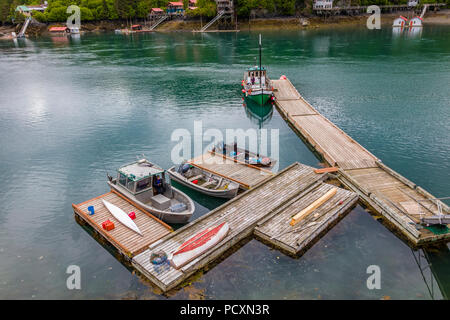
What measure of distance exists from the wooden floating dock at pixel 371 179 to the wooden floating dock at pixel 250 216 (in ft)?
7.52

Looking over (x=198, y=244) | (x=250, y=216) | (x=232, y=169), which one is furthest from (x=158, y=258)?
(x=232, y=169)

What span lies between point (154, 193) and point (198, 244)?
830 cm

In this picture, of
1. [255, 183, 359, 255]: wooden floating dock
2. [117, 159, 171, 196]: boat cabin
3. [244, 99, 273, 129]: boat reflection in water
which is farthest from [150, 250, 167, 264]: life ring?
[244, 99, 273, 129]: boat reflection in water

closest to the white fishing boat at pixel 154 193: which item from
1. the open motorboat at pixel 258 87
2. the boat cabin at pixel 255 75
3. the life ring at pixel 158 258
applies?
the life ring at pixel 158 258

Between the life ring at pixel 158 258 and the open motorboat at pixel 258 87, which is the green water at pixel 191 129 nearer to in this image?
the life ring at pixel 158 258

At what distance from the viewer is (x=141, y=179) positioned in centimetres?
2659

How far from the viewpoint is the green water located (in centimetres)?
2067

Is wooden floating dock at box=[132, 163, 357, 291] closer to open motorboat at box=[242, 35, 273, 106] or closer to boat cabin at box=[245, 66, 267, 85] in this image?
open motorboat at box=[242, 35, 273, 106]

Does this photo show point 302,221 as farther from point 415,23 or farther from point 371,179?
point 415,23

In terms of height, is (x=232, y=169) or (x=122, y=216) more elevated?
(x=232, y=169)

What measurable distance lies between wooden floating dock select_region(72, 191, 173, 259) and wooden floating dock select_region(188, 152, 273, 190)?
930cm

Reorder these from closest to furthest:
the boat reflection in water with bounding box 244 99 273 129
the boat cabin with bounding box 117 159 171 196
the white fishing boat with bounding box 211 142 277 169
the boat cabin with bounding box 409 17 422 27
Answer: the boat cabin with bounding box 117 159 171 196 → the white fishing boat with bounding box 211 142 277 169 → the boat reflection in water with bounding box 244 99 273 129 → the boat cabin with bounding box 409 17 422 27

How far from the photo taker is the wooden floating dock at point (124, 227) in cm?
2233
